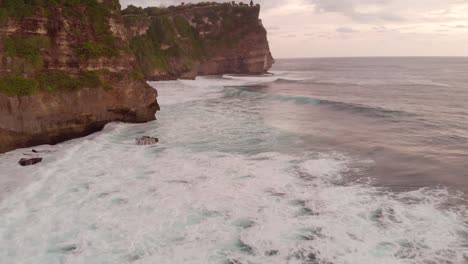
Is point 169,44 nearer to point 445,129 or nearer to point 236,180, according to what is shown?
point 445,129

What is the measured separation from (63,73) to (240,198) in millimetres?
14469

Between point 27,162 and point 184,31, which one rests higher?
point 184,31

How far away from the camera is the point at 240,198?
12406 millimetres

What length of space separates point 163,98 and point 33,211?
2968 centimetres

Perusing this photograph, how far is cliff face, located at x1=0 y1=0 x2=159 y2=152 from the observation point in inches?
721

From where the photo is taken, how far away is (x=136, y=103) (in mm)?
24688

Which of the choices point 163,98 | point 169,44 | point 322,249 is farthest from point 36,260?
point 169,44

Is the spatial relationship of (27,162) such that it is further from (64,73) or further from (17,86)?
(64,73)

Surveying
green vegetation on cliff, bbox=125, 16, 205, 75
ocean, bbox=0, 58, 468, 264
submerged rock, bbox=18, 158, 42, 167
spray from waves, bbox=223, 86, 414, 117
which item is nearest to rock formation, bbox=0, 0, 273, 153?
ocean, bbox=0, 58, 468, 264

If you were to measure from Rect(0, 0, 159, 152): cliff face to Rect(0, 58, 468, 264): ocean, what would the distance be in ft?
3.79

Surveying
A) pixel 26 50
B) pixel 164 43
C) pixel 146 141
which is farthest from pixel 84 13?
pixel 164 43

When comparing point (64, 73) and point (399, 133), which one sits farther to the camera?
point (399, 133)

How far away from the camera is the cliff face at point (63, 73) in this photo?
60.1 ft

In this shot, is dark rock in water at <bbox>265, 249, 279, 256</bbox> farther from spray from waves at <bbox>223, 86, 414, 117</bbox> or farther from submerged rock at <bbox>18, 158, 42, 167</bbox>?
spray from waves at <bbox>223, 86, 414, 117</bbox>
